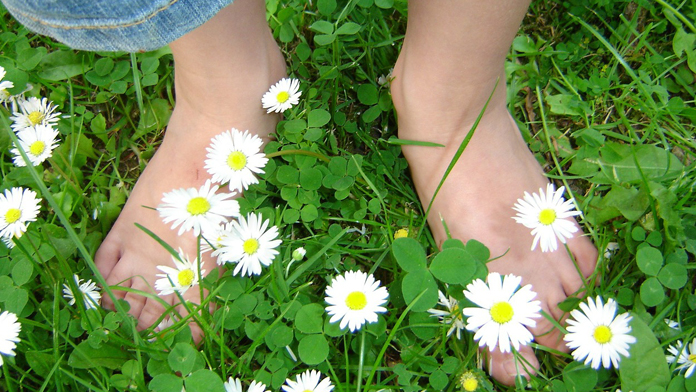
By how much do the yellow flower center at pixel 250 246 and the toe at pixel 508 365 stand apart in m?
0.48

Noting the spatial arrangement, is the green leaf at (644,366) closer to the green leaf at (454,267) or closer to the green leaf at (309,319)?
the green leaf at (454,267)

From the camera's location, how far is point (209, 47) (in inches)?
37.5

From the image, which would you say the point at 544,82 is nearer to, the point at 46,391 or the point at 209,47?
the point at 209,47

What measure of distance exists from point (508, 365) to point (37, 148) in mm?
1106

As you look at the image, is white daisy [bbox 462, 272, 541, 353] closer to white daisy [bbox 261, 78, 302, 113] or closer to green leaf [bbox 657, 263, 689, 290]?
green leaf [bbox 657, 263, 689, 290]

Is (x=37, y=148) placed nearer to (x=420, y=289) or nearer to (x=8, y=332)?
(x=8, y=332)

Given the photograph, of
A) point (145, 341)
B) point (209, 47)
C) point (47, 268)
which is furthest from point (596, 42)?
point (47, 268)

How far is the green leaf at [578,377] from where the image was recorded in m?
0.92

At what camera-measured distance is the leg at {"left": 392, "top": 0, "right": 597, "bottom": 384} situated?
3.18 feet

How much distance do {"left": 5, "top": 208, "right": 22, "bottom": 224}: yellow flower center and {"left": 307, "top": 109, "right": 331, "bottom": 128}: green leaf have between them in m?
0.63

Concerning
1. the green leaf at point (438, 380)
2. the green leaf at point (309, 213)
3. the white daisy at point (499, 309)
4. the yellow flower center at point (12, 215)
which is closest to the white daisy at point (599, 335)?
the white daisy at point (499, 309)

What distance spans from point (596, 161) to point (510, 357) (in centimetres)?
51

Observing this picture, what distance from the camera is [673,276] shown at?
96 centimetres

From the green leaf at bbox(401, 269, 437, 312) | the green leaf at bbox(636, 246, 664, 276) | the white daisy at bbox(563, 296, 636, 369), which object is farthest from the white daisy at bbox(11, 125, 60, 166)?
the green leaf at bbox(636, 246, 664, 276)
